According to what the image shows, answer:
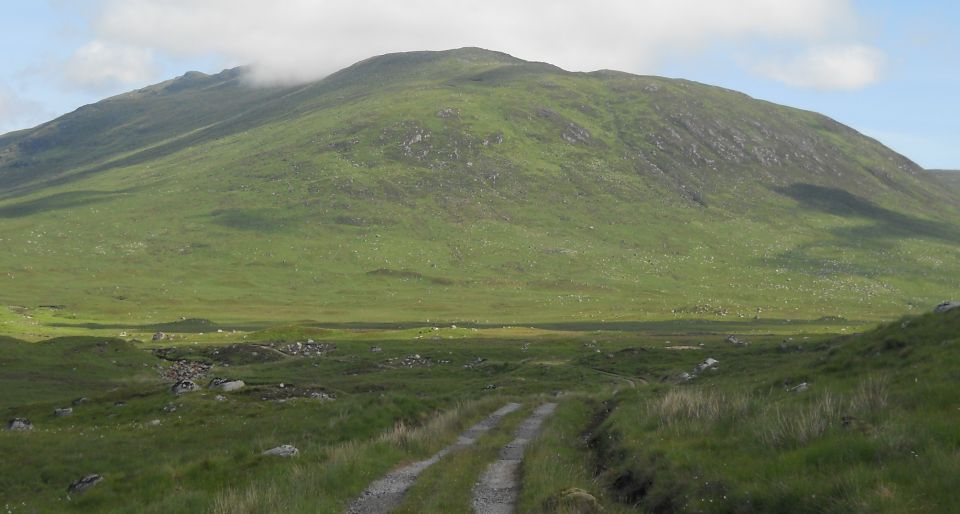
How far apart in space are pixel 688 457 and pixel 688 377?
44455mm

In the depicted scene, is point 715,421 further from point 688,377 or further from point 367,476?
point 688,377

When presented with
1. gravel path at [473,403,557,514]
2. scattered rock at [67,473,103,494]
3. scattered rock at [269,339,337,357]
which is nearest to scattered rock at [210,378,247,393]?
scattered rock at [67,473,103,494]

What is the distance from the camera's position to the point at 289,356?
4094 inches

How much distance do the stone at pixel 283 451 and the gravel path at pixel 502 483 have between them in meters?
7.69

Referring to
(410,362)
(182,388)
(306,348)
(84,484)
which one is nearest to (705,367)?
(410,362)

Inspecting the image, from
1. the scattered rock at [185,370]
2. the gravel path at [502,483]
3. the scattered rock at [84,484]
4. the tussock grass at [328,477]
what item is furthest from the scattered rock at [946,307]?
the scattered rock at [185,370]

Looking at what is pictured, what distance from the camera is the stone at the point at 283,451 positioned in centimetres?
3028

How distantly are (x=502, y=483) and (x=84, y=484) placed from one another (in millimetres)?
16910

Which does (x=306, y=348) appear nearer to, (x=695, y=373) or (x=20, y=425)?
(x=695, y=373)

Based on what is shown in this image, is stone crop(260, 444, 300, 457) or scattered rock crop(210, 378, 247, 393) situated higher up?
stone crop(260, 444, 300, 457)

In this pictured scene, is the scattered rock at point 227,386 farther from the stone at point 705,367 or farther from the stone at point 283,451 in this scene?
the stone at point 705,367

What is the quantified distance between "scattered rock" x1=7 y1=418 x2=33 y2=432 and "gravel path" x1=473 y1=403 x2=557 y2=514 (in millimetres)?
31349

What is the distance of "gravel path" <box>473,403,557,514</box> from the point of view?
2172 centimetres

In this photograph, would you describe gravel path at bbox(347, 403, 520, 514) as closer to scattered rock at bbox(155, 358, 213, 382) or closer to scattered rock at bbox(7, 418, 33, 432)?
scattered rock at bbox(7, 418, 33, 432)
